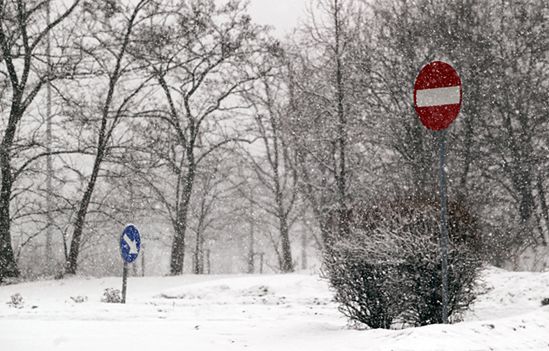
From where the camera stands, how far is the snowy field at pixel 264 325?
21.3ft

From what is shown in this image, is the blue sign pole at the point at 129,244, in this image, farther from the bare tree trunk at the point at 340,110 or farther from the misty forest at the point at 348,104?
the bare tree trunk at the point at 340,110

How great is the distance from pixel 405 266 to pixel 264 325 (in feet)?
7.62

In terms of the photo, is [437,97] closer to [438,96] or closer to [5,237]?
[438,96]

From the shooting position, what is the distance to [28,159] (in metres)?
21.1

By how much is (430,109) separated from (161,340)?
404 cm

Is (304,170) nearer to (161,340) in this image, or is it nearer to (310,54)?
(310,54)

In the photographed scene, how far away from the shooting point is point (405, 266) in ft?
26.2

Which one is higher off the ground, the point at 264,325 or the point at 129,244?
the point at 129,244

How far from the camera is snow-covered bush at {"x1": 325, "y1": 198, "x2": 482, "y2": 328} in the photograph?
7.93 metres

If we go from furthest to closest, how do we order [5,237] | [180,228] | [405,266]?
[180,228] < [5,237] < [405,266]

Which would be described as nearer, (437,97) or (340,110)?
(437,97)

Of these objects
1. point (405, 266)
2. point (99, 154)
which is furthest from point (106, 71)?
point (405, 266)

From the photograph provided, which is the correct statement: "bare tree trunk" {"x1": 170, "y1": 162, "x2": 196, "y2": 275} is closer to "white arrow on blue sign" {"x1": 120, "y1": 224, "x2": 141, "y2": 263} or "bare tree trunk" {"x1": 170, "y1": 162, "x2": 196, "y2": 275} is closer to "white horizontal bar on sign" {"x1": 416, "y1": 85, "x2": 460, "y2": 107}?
"white arrow on blue sign" {"x1": 120, "y1": 224, "x2": 141, "y2": 263}

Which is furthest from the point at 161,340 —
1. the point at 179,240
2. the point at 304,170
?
the point at 304,170
